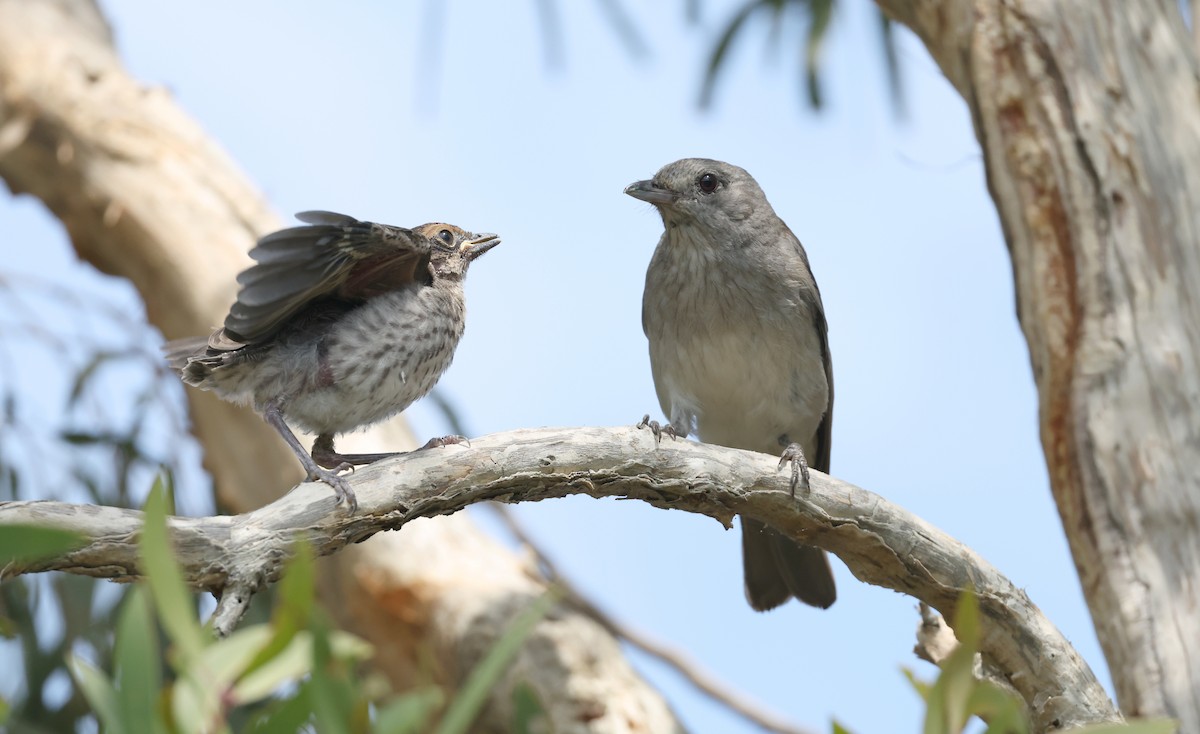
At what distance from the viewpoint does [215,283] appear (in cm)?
575

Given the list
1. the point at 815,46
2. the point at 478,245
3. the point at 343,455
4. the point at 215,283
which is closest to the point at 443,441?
the point at 343,455

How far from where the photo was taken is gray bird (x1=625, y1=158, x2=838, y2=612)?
4.27 metres

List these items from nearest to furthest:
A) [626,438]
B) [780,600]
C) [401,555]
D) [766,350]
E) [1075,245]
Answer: [626,438] < [1075,245] < [766,350] < [780,600] < [401,555]

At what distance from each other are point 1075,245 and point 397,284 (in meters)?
2.01

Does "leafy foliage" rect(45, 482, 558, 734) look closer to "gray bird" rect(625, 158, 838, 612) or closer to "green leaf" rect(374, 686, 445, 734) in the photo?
"green leaf" rect(374, 686, 445, 734)

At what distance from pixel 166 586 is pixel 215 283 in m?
4.07

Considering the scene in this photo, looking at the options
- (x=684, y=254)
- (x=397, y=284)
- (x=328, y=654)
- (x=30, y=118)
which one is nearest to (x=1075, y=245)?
(x=684, y=254)

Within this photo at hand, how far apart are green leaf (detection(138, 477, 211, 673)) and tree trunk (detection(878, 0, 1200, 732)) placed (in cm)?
262

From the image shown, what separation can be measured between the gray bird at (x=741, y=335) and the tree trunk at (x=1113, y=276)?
2.54ft

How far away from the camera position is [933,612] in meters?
3.49

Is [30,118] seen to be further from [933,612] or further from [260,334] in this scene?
[933,612]

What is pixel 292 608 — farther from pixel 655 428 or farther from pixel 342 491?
pixel 655 428

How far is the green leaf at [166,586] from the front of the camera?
187 centimetres

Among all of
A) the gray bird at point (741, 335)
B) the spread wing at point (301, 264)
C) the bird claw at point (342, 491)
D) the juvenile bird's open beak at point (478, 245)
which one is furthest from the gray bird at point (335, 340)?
the gray bird at point (741, 335)
